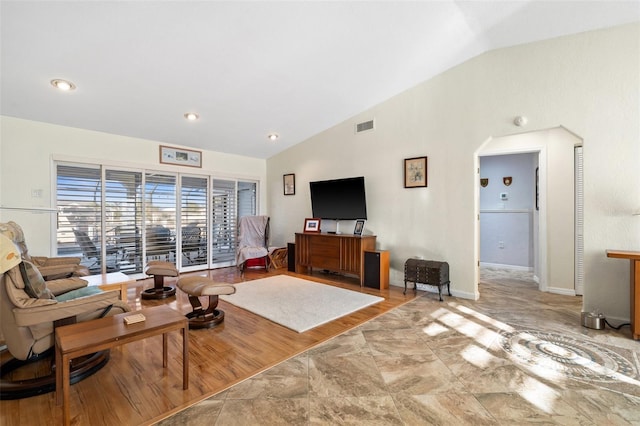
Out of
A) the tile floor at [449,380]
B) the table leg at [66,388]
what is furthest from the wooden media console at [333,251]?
the table leg at [66,388]

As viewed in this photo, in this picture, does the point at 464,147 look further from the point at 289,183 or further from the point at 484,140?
the point at 289,183

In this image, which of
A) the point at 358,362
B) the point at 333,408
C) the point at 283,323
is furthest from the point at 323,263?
the point at 333,408

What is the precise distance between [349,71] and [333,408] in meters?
3.75

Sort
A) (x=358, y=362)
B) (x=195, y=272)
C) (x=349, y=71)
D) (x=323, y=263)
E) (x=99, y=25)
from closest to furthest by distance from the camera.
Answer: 1. (x=358, y=362)
2. (x=99, y=25)
3. (x=349, y=71)
4. (x=323, y=263)
5. (x=195, y=272)

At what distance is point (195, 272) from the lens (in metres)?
5.75

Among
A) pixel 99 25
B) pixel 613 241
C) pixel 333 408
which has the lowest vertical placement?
pixel 333 408

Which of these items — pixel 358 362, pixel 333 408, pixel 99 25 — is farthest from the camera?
pixel 99 25

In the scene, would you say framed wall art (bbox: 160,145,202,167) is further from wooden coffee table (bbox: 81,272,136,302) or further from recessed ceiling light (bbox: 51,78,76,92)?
wooden coffee table (bbox: 81,272,136,302)

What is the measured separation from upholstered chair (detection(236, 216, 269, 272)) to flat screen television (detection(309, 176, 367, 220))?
1.22 metres

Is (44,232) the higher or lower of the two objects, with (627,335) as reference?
higher

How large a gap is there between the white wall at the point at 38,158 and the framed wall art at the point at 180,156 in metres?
0.55

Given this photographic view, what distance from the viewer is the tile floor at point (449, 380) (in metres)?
1.71

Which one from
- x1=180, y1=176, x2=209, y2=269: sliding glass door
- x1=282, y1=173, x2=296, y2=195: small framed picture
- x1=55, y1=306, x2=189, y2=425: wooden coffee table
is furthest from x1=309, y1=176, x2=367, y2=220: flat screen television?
x1=55, y1=306, x2=189, y2=425: wooden coffee table

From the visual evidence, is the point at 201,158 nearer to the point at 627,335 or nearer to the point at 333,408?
the point at 333,408
